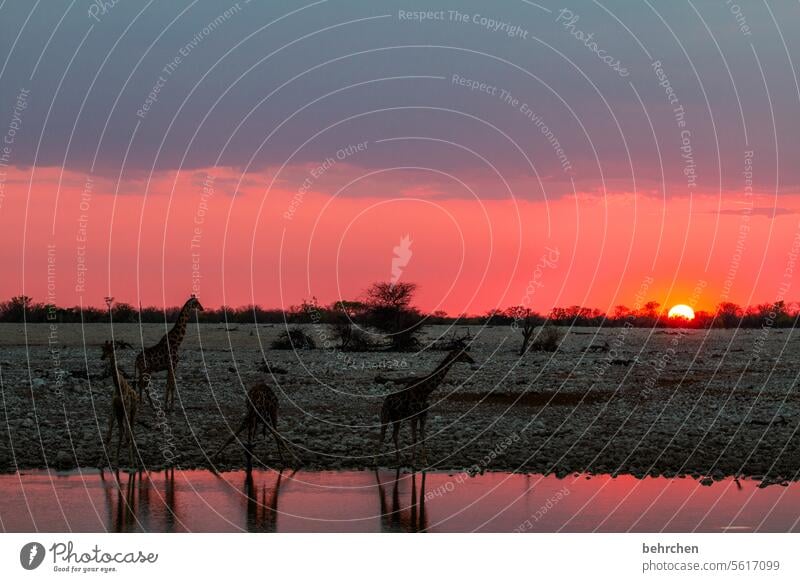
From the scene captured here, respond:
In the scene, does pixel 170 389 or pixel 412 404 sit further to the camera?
pixel 170 389

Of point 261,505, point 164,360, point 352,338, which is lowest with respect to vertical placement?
point 261,505

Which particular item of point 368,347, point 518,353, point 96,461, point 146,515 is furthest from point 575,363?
point 146,515

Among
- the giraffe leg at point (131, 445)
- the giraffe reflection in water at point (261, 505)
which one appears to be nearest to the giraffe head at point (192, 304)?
the giraffe leg at point (131, 445)

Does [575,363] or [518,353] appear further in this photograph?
[518,353]

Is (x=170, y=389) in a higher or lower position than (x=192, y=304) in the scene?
lower

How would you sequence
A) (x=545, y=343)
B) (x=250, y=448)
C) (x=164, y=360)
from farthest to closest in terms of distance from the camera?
(x=545, y=343), (x=164, y=360), (x=250, y=448)

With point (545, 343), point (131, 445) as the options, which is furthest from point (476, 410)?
point (545, 343)

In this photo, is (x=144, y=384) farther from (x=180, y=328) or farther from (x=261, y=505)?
(x=261, y=505)

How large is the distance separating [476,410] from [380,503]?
11.3m

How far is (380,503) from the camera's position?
1886 cm

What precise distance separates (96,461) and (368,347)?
98.7 feet
